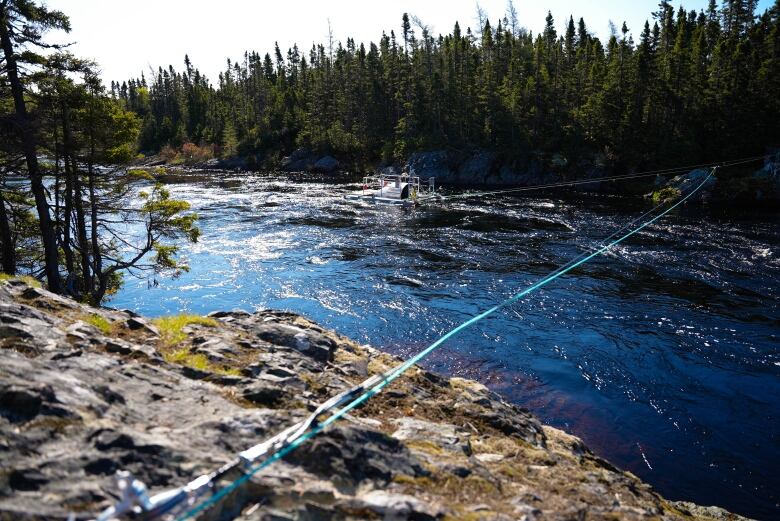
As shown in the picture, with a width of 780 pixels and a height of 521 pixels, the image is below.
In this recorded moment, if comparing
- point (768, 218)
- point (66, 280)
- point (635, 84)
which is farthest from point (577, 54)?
point (66, 280)

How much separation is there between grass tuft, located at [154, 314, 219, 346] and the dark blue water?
7.53 metres

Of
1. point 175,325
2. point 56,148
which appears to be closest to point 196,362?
point 175,325

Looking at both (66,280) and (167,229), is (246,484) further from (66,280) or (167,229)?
(167,229)

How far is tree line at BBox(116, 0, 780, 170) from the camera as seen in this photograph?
5253 cm

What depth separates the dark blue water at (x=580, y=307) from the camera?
11.5m

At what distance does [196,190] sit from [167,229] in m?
38.1

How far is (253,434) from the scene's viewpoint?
539 centimetres

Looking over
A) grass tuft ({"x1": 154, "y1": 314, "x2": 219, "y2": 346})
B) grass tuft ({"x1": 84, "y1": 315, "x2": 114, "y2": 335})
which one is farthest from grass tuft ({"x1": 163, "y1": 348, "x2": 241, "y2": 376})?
grass tuft ({"x1": 84, "y1": 315, "x2": 114, "y2": 335})

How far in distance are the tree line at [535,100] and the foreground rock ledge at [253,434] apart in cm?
4013

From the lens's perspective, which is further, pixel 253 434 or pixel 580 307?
pixel 580 307

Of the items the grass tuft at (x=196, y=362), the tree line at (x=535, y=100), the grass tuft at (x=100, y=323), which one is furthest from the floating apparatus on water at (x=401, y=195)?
the grass tuft at (x=196, y=362)

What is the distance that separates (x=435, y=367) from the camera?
1480 centimetres

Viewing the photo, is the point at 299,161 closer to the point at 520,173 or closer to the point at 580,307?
the point at 520,173

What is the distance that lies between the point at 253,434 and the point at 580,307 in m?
16.6
